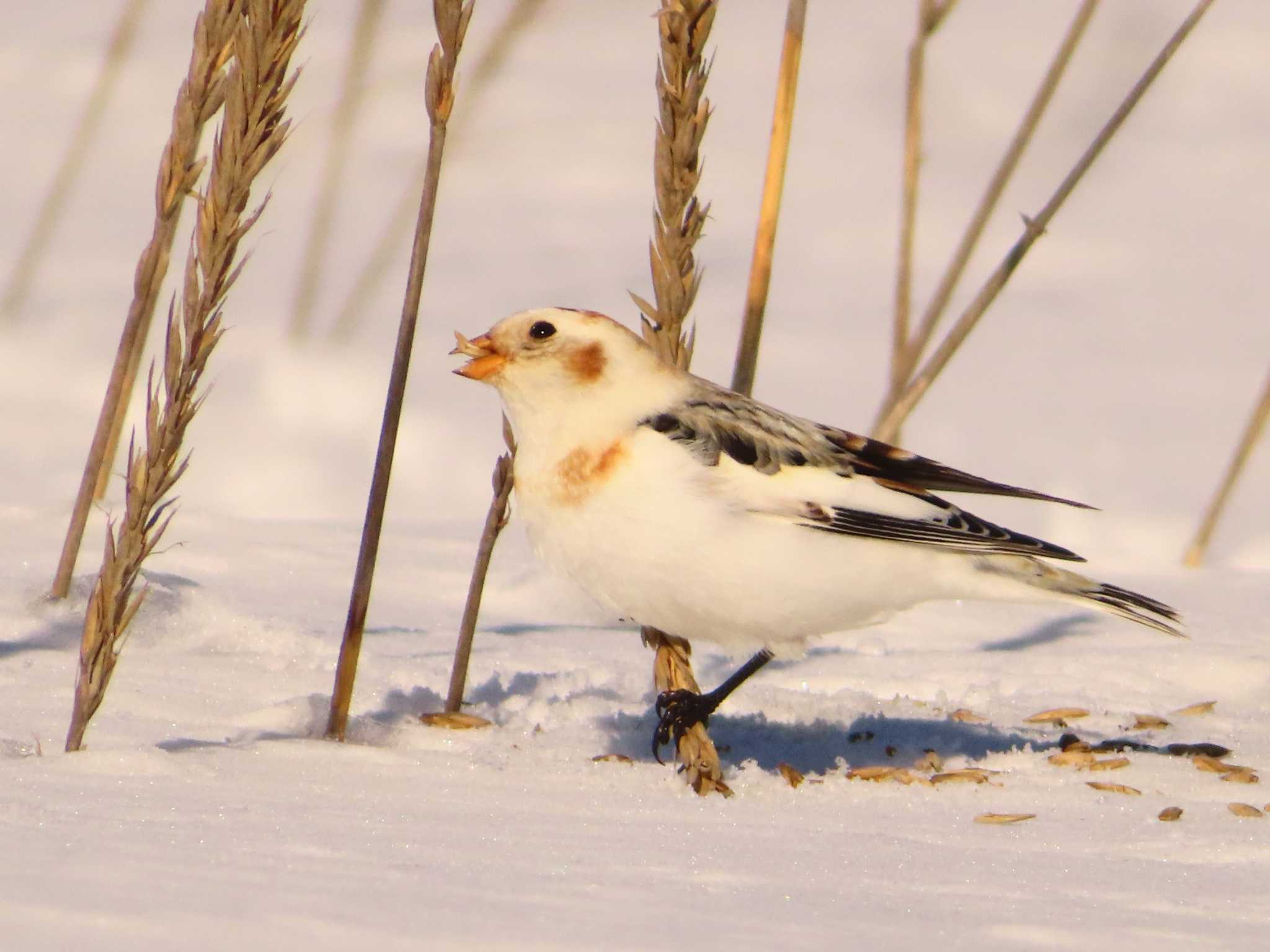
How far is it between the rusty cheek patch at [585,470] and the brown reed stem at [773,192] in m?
0.38

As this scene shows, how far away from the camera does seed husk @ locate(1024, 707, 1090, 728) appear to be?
3.24 meters

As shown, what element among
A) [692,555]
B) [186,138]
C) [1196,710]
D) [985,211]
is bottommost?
[1196,710]

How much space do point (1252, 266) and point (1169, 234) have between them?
53cm

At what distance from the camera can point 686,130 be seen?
2617 millimetres

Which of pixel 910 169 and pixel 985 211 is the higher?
pixel 910 169

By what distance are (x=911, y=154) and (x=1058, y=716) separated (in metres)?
1.78

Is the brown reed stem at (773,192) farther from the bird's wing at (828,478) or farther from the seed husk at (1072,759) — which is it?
the seed husk at (1072,759)


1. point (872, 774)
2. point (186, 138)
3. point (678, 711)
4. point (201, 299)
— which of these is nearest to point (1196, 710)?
point (872, 774)

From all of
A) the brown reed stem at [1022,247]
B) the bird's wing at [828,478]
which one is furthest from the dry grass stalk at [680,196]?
the brown reed stem at [1022,247]

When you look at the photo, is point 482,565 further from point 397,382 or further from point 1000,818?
point 1000,818

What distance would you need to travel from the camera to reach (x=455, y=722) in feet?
9.46

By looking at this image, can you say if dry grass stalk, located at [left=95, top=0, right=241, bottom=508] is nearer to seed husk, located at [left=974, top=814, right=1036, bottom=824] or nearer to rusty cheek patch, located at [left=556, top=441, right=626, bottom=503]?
rusty cheek patch, located at [left=556, top=441, right=626, bottom=503]

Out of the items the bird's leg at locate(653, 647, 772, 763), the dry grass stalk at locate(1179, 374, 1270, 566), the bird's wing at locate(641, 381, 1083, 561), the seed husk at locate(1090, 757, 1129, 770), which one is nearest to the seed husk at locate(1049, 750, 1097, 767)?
the seed husk at locate(1090, 757, 1129, 770)

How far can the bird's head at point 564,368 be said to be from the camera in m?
2.73
